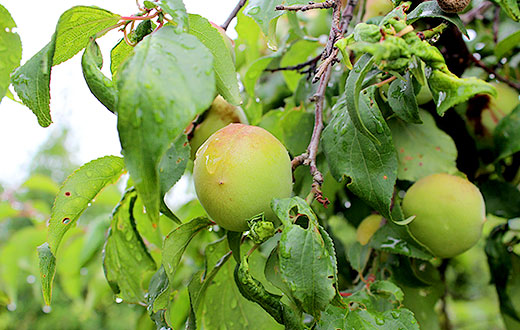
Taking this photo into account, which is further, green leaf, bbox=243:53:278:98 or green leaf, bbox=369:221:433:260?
green leaf, bbox=243:53:278:98

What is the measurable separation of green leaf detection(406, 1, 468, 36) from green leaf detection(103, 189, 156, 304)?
37cm

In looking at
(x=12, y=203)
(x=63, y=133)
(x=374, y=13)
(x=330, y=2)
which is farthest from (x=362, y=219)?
Result: (x=63, y=133)

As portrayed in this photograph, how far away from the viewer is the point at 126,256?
0.58 meters

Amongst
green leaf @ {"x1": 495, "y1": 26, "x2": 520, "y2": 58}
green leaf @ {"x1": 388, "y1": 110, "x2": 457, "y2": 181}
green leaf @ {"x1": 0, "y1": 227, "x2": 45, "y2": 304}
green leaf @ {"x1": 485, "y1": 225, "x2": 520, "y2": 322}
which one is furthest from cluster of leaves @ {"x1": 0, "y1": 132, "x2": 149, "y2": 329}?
green leaf @ {"x1": 495, "y1": 26, "x2": 520, "y2": 58}

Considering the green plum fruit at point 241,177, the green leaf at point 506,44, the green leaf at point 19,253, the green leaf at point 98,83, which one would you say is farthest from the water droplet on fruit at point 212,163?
the green leaf at point 19,253

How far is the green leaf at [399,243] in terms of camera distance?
0.53 metres

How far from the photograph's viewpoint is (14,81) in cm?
41

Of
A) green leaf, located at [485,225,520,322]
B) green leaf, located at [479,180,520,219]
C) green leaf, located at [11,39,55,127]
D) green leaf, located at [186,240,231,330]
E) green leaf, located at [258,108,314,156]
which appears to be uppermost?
green leaf, located at [11,39,55,127]

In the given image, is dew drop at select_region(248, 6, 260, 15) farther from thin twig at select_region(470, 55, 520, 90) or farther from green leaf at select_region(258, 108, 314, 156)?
thin twig at select_region(470, 55, 520, 90)

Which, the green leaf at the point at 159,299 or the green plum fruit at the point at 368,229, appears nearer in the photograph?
the green leaf at the point at 159,299

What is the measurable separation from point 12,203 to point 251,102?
1044mm

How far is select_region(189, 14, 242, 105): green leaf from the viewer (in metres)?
0.42

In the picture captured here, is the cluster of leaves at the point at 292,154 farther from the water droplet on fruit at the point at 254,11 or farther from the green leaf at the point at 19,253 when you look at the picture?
the green leaf at the point at 19,253

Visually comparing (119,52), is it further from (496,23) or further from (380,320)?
(496,23)
